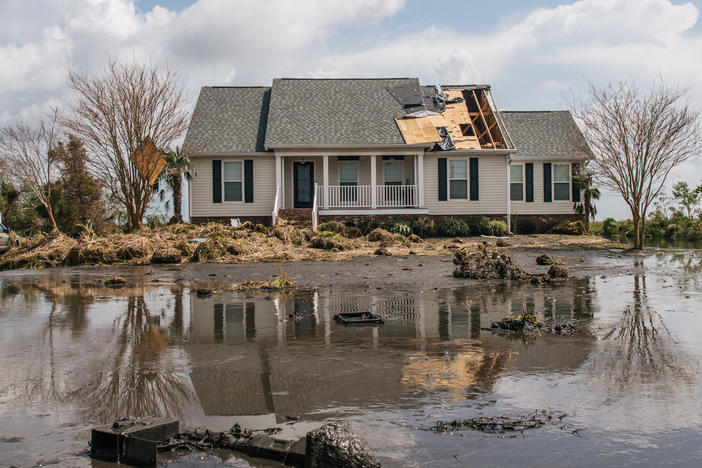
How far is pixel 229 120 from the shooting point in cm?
3019

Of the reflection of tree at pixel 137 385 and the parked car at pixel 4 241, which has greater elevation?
the parked car at pixel 4 241

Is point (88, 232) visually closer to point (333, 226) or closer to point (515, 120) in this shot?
point (333, 226)

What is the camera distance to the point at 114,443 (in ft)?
13.0

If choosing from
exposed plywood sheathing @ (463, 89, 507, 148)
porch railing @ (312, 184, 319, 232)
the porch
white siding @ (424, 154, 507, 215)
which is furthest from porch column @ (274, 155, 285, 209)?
exposed plywood sheathing @ (463, 89, 507, 148)

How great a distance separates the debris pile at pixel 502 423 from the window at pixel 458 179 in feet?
82.9

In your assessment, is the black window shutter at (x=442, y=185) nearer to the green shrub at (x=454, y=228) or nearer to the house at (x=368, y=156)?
the house at (x=368, y=156)

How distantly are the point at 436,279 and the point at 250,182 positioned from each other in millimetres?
16139

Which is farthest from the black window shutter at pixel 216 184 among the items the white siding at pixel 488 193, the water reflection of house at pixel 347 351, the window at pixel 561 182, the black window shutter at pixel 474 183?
the water reflection of house at pixel 347 351

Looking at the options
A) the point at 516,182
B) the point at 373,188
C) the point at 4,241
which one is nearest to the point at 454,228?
the point at 373,188

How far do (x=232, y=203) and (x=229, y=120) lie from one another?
14.2ft

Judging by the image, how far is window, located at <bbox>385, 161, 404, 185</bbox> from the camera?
2965cm

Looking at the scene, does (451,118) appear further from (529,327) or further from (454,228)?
(529,327)

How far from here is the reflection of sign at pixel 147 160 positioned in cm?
2448

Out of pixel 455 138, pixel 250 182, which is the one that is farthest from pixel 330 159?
pixel 455 138
